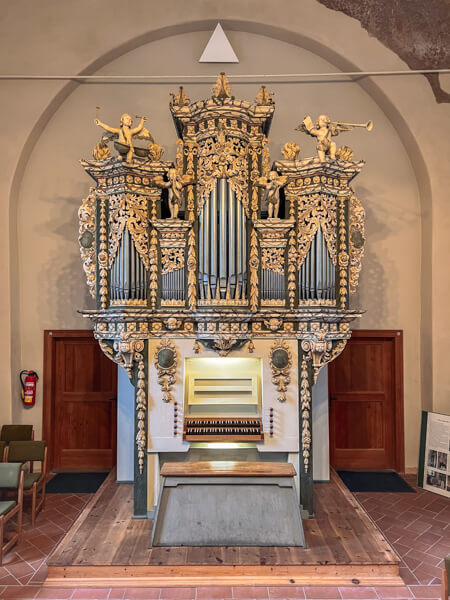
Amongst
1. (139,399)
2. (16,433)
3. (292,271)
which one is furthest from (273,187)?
(16,433)

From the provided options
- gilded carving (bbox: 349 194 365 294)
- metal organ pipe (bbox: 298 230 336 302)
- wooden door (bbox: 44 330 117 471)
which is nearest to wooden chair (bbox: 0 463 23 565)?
wooden door (bbox: 44 330 117 471)

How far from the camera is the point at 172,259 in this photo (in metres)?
6.31

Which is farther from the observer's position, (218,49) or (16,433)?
Result: (218,49)

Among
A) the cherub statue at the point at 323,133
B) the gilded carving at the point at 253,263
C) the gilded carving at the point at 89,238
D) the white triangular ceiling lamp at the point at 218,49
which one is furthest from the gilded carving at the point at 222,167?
the white triangular ceiling lamp at the point at 218,49

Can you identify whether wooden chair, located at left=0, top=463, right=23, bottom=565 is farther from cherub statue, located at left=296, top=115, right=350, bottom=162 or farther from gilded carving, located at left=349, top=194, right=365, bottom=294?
cherub statue, located at left=296, top=115, right=350, bottom=162

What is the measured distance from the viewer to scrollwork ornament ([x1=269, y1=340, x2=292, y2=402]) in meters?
6.25

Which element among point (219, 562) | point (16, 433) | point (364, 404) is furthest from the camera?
point (364, 404)

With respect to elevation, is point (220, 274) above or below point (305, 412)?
above

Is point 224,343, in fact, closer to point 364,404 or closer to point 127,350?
point 127,350

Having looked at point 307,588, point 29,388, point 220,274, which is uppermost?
point 220,274

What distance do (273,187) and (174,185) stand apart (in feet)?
4.57

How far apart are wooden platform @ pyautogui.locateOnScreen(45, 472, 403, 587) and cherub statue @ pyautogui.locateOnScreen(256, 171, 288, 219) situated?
4361 mm

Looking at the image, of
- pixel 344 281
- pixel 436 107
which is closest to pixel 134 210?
pixel 344 281

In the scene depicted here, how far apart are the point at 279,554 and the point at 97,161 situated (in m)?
5.61
